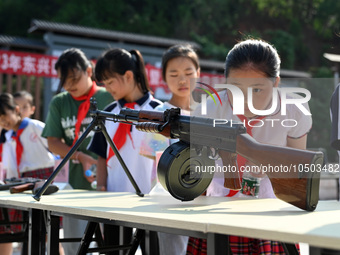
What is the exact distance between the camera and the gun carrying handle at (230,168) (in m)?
1.40

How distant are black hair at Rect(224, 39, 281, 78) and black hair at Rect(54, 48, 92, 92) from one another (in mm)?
1242

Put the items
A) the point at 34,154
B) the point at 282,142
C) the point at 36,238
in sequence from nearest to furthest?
1. the point at 282,142
2. the point at 36,238
3. the point at 34,154

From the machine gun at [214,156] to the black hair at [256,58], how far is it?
29cm

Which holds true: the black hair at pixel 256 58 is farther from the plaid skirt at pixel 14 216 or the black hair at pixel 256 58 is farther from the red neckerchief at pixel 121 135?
the plaid skirt at pixel 14 216

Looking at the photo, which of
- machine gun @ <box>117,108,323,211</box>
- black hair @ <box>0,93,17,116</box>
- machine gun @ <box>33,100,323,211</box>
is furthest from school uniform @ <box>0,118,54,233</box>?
machine gun @ <box>117,108,323,211</box>

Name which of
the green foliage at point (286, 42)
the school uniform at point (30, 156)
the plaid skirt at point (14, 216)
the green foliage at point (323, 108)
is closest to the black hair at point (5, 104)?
the school uniform at point (30, 156)

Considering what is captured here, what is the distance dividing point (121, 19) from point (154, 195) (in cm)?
2258

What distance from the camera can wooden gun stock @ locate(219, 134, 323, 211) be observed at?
1.19 m

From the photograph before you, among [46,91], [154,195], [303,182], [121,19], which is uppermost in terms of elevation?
[121,19]

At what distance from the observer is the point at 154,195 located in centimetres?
190

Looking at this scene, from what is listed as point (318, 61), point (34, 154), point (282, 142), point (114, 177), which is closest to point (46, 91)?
point (34, 154)

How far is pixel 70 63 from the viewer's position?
2.69 m

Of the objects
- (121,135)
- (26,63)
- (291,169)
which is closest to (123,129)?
(121,135)

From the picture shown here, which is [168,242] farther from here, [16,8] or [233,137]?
[16,8]
